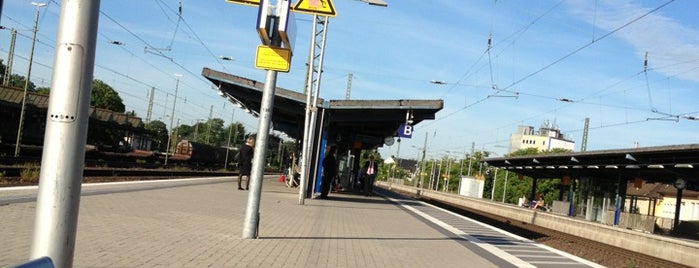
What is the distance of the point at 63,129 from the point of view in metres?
3.95

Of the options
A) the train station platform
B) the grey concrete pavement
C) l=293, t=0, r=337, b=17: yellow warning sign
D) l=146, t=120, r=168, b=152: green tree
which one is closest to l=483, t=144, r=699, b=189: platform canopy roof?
the train station platform

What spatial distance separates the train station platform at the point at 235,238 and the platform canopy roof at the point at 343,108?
24.0 ft

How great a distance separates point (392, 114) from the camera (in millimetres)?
24562

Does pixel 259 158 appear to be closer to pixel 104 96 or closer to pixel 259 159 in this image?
pixel 259 159

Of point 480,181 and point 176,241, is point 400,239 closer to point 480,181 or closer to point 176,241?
point 176,241

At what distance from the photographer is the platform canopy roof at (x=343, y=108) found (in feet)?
72.5

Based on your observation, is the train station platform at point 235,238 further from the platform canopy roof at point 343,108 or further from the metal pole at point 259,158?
the platform canopy roof at point 343,108

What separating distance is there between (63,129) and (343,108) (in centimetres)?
1856

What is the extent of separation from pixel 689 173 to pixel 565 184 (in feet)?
47.3

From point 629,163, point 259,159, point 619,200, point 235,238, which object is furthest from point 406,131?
point 235,238

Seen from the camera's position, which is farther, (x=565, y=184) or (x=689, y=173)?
(x=565, y=184)

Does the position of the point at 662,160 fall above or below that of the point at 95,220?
above

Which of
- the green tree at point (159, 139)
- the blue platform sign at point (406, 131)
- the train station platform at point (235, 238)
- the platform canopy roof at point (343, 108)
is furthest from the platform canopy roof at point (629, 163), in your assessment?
the green tree at point (159, 139)

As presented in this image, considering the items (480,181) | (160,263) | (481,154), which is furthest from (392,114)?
(481,154)
